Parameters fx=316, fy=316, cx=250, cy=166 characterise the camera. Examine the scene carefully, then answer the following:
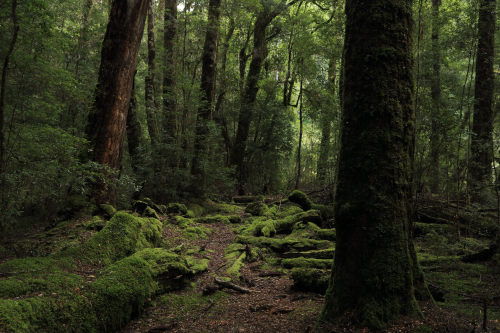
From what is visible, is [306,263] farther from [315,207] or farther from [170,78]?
[170,78]

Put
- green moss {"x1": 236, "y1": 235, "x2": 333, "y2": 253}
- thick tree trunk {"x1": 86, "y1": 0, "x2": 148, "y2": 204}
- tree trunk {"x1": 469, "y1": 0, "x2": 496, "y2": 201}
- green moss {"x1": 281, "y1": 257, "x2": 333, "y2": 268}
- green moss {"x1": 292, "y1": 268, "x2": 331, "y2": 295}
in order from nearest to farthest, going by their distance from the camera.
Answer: green moss {"x1": 292, "y1": 268, "x2": 331, "y2": 295}, green moss {"x1": 281, "y1": 257, "x2": 333, "y2": 268}, green moss {"x1": 236, "y1": 235, "x2": 333, "y2": 253}, thick tree trunk {"x1": 86, "y1": 0, "x2": 148, "y2": 204}, tree trunk {"x1": 469, "y1": 0, "x2": 496, "y2": 201}

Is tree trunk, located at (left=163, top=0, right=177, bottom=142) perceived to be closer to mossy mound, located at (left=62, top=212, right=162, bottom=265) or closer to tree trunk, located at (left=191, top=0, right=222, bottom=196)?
tree trunk, located at (left=191, top=0, right=222, bottom=196)

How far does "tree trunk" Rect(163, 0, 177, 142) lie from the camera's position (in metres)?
12.0

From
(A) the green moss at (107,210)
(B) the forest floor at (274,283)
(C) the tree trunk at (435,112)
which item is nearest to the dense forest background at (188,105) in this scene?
(C) the tree trunk at (435,112)

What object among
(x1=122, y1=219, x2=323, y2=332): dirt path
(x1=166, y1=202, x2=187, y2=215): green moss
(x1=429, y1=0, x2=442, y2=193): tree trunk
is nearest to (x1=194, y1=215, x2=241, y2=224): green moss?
(x1=166, y1=202, x2=187, y2=215): green moss

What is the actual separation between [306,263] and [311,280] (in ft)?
4.17

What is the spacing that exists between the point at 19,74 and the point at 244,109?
12090mm

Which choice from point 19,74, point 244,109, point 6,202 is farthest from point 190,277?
point 244,109

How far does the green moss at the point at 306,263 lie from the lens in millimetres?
5980

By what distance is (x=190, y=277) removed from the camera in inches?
232

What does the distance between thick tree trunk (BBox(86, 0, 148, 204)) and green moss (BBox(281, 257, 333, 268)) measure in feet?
16.3

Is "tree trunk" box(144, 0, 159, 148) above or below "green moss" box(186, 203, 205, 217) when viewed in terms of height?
above

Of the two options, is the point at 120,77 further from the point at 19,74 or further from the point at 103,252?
the point at 103,252

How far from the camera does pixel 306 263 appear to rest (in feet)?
20.7
